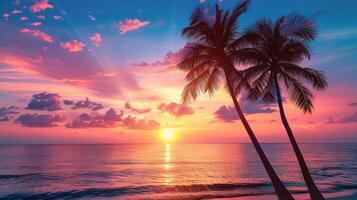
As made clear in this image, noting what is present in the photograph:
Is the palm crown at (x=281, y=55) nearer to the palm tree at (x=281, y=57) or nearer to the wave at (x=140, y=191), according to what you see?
the palm tree at (x=281, y=57)

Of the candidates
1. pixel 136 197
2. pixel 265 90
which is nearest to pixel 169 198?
pixel 136 197

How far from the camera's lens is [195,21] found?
1864cm

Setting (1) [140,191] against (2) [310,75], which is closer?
(2) [310,75]

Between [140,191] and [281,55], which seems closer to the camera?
[281,55]

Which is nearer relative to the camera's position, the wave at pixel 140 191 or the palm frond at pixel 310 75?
the palm frond at pixel 310 75

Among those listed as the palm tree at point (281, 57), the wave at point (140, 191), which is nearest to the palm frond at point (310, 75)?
the palm tree at point (281, 57)

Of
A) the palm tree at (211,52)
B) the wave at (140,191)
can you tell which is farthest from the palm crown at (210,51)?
the wave at (140,191)

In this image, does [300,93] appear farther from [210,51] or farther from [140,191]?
[140,191]

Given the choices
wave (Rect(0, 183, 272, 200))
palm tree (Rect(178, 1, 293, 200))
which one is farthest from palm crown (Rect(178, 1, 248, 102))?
wave (Rect(0, 183, 272, 200))

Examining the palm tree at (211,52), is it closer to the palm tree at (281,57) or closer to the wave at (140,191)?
the palm tree at (281,57)

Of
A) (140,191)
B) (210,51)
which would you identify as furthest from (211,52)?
(140,191)

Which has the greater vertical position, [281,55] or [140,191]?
[281,55]

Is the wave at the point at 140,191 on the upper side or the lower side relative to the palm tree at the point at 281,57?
lower

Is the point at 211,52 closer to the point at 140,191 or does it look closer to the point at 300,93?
the point at 300,93
